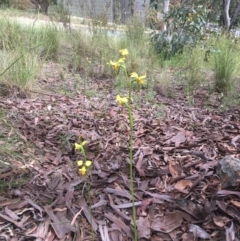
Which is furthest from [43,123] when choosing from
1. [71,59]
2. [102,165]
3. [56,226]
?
[71,59]

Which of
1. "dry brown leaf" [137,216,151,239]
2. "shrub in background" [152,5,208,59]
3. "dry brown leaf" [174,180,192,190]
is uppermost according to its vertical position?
"shrub in background" [152,5,208,59]

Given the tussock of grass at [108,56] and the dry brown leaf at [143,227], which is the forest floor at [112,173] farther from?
the tussock of grass at [108,56]

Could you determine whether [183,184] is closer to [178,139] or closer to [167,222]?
[167,222]

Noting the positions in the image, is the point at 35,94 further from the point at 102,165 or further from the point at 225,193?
the point at 225,193

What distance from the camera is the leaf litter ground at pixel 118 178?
1136mm

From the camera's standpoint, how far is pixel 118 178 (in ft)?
4.66

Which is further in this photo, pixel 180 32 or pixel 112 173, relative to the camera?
pixel 180 32

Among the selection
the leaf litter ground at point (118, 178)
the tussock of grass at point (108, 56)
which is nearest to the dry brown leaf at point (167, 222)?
the leaf litter ground at point (118, 178)

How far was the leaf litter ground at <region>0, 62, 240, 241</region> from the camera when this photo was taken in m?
1.14

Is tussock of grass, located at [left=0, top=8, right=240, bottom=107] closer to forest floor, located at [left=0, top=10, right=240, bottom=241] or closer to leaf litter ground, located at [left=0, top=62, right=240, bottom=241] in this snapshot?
forest floor, located at [left=0, top=10, right=240, bottom=241]

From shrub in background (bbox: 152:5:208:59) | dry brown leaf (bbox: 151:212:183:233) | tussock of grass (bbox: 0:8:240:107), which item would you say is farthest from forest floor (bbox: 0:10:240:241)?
shrub in background (bbox: 152:5:208:59)

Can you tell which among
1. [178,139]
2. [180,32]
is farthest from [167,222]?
[180,32]

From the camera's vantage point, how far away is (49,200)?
127cm

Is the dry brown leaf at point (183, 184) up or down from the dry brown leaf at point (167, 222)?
up
